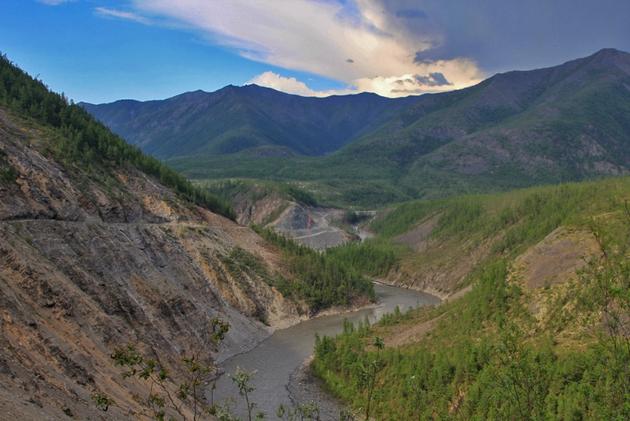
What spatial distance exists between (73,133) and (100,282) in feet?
160

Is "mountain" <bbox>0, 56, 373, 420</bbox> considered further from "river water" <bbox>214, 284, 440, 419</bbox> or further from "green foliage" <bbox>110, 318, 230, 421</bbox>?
"river water" <bbox>214, 284, 440, 419</bbox>

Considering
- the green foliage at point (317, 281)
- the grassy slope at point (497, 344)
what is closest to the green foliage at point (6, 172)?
the grassy slope at point (497, 344)

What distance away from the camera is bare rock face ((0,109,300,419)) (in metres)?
48.4

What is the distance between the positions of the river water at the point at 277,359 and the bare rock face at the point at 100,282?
3.46 meters

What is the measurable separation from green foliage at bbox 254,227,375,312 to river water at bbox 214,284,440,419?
4.52 metres

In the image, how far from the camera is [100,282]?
252ft

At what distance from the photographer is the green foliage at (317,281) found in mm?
125250

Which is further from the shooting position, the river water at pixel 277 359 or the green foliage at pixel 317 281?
the green foliage at pixel 317 281

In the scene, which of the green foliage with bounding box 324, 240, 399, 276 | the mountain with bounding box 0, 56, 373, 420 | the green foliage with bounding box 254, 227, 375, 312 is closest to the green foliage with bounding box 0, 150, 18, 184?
the mountain with bounding box 0, 56, 373, 420

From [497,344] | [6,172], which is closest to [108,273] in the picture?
[6,172]

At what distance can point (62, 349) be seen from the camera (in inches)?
2119

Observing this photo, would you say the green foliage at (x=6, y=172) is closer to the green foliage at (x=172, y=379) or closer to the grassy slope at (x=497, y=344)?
the green foliage at (x=172, y=379)

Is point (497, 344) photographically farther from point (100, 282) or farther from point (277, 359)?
point (277, 359)

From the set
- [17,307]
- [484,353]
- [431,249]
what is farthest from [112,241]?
[431,249]
